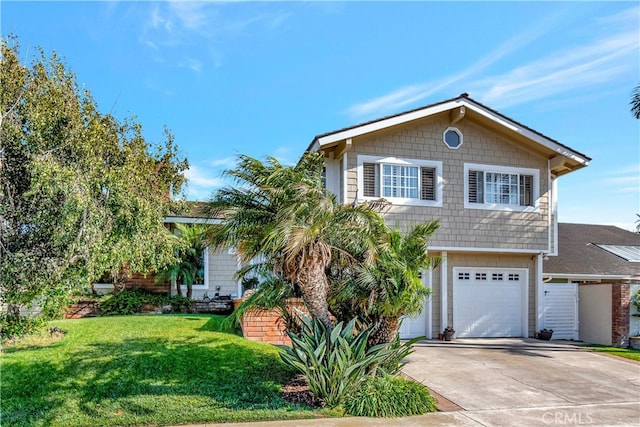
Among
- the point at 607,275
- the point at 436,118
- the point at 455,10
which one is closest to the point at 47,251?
the point at 455,10

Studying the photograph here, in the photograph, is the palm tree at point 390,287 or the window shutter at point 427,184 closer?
the palm tree at point 390,287

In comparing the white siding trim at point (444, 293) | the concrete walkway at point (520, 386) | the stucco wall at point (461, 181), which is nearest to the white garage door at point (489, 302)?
the white siding trim at point (444, 293)

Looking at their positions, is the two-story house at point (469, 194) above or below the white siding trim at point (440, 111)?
below

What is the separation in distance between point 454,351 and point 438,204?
14.5 feet

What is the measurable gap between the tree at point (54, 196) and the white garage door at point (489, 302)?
10.2 meters

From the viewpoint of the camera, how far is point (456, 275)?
15000mm

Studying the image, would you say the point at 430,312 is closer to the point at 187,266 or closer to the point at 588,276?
the point at 588,276

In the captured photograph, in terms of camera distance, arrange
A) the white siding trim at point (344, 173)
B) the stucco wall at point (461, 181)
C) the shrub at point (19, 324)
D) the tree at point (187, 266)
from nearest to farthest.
A: the shrub at point (19, 324), the white siding trim at point (344, 173), the stucco wall at point (461, 181), the tree at point (187, 266)

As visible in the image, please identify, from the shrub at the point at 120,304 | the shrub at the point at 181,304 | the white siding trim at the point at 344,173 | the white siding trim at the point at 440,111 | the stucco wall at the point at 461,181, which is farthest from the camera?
the shrub at the point at 181,304

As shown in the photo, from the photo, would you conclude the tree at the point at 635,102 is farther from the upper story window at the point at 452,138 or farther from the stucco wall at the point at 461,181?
the upper story window at the point at 452,138

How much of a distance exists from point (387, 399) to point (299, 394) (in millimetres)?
1574

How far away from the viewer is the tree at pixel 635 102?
55.3 feet

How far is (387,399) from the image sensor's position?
773 cm

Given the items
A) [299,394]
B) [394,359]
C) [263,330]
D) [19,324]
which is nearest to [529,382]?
[394,359]
